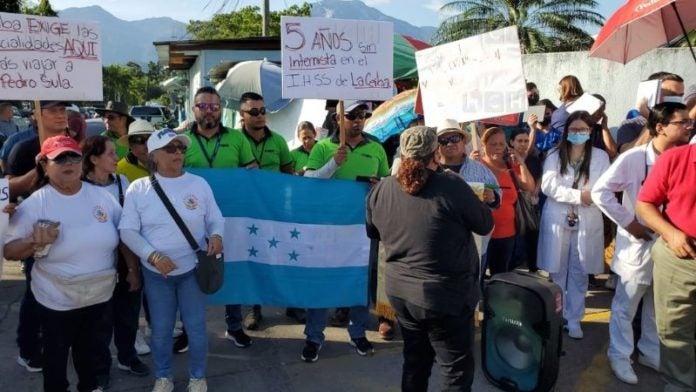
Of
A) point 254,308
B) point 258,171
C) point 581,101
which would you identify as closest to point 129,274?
Answer: point 258,171

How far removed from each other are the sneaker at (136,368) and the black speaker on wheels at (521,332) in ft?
7.94

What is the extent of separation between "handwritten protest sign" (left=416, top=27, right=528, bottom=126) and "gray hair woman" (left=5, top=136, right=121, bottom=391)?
8.70 ft

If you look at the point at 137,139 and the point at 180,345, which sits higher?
the point at 137,139

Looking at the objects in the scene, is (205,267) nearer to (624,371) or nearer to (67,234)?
(67,234)

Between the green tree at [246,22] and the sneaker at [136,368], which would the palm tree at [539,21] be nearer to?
the green tree at [246,22]

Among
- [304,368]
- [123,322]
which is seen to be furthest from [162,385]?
[304,368]

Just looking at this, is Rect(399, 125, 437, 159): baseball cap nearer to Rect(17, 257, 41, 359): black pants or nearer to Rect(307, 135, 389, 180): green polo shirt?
Rect(307, 135, 389, 180): green polo shirt

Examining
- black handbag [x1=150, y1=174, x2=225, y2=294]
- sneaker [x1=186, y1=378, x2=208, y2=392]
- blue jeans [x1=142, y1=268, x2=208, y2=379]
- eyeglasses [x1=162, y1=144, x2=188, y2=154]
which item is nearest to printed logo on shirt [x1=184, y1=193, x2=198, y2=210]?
A: black handbag [x1=150, y1=174, x2=225, y2=294]

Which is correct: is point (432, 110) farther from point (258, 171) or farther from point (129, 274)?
point (129, 274)

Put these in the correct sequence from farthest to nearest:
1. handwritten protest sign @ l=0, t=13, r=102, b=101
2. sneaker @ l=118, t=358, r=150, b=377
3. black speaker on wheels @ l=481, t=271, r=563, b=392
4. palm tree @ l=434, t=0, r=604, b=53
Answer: palm tree @ l=434, t=0, r=604, b=53 → sneaker @ l=118, t=358, r=150, b=377 → handwritten protest sign @ l=0, t=13, r=102, b=101 → black speaker on wheels @ l=481, t=271, r=563, b=392

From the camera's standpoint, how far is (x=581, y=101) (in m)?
6.17

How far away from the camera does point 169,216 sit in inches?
139

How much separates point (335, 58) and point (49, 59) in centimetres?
204

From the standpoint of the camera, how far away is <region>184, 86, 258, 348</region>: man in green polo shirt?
4453 mm
